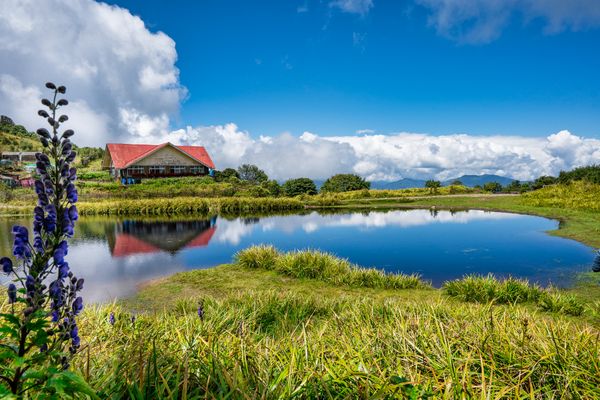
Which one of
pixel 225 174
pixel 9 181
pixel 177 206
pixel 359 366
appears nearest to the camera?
pixel 359 366

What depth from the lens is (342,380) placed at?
2.48 meters

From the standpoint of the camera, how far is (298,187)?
54125 mm

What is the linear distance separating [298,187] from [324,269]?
4371cm

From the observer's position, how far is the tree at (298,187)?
5369 cm

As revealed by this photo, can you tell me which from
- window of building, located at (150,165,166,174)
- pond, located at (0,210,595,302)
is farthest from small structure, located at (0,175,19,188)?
pond, located at (0,210,595,302)

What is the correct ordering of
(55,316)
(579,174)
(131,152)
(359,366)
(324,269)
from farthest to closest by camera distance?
(131,152) < (579,174) < (324,269) < (359,366) < (55,316)

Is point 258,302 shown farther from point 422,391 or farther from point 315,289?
point 422,391

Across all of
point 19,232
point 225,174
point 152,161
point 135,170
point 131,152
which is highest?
point 131,152

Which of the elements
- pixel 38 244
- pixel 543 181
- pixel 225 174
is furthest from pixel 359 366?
pixel 543 181

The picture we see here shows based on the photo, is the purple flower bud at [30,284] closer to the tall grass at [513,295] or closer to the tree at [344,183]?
the tall grass at [513,295]

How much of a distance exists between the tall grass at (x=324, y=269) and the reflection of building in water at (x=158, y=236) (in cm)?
547

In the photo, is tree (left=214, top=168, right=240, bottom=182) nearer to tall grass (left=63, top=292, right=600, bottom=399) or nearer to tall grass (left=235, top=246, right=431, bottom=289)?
tall grass (left=235, top=246, right=431, bottom=289)

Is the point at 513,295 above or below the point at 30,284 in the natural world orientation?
below

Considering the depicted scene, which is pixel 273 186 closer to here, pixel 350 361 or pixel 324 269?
pixel 324 269
